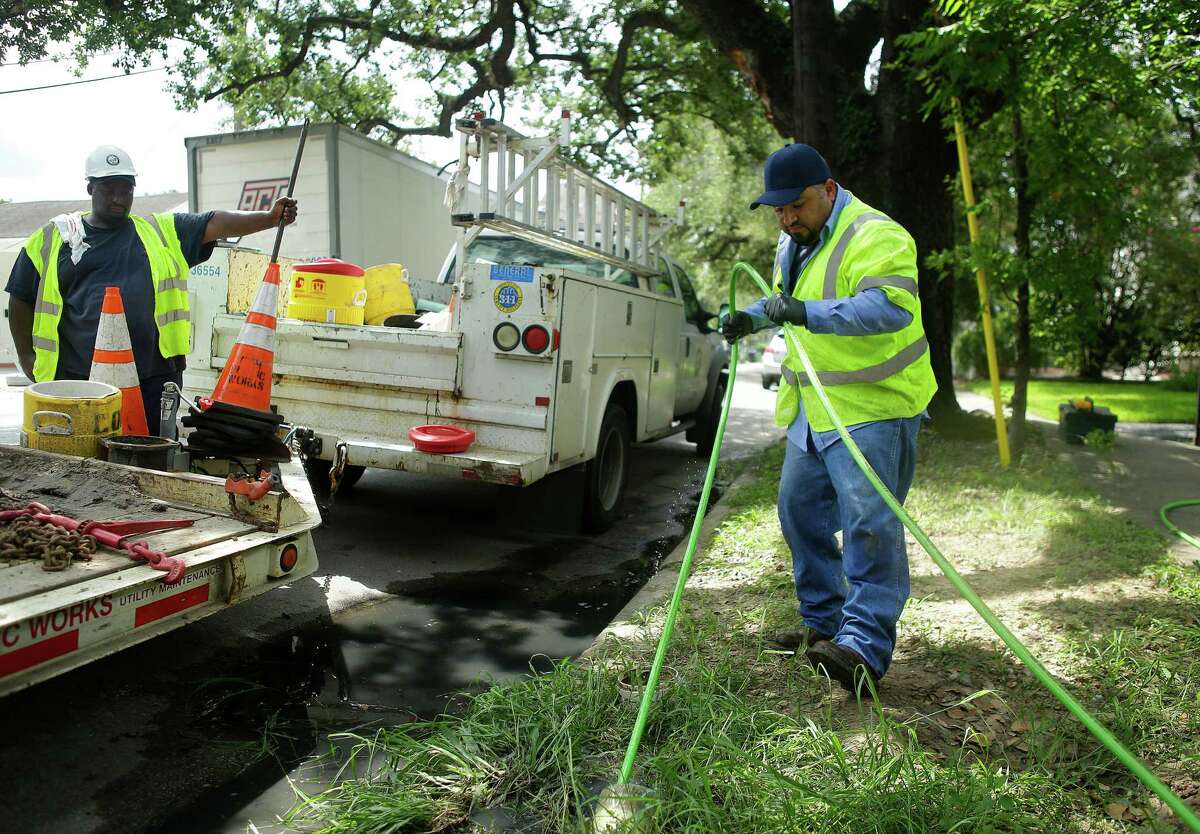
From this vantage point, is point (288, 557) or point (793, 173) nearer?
point (793, 173)

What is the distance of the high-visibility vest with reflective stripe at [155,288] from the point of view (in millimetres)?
4258

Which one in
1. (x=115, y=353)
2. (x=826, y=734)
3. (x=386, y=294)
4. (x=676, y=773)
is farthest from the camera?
(x=386, y=294)

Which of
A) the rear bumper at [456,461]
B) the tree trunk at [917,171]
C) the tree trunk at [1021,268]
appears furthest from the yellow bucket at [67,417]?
the tree trunk at [917,171]

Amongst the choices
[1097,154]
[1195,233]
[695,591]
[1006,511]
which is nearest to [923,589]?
[695,591]

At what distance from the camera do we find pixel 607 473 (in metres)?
6.43

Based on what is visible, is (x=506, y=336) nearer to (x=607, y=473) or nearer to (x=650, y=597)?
(x=607, y=473)

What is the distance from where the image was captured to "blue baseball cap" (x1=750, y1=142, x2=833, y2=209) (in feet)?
10.8

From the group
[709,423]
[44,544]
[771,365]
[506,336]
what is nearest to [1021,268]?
[709,423]

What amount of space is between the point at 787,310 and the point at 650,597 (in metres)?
1.90

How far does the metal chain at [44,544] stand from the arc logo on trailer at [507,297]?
270 centimetres

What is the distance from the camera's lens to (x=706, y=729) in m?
2.84

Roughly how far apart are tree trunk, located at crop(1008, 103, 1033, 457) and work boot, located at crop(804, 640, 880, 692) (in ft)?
17.9

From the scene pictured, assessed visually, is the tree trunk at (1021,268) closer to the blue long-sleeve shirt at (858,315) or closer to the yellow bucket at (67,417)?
the blue long-sleeve shirt at (858,315)

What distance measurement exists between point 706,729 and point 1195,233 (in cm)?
1965
